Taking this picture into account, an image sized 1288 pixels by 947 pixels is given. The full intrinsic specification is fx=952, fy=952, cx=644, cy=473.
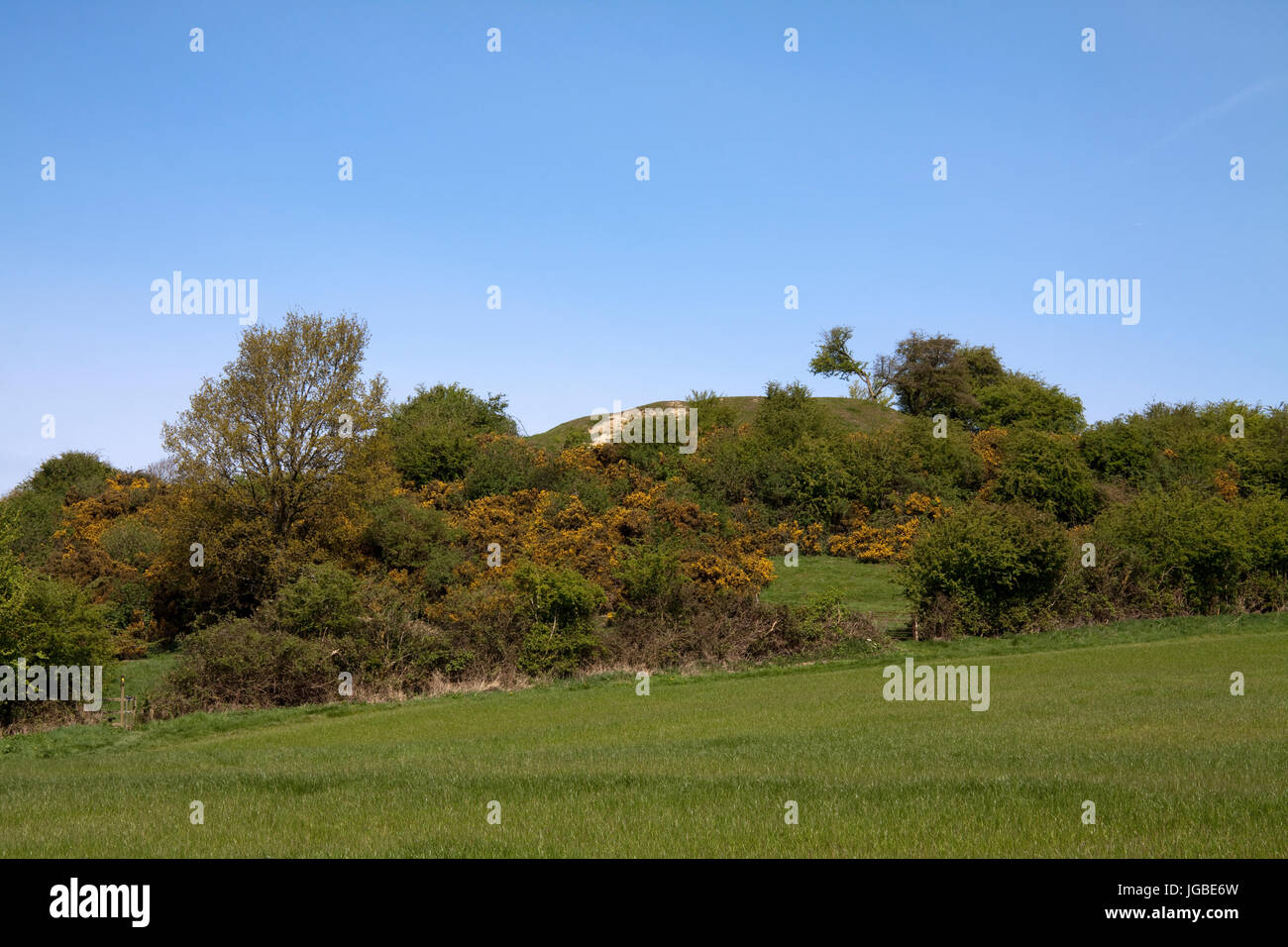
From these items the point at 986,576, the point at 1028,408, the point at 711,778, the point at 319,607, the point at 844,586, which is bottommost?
the point at 711,778

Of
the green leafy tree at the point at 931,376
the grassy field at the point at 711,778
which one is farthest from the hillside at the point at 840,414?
the grassy field at the point at 711,778

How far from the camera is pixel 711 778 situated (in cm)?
1338

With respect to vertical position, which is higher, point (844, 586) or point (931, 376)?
point (931, 376)

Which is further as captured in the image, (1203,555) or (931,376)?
(931,376)

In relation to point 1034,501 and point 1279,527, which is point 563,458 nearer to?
point 1034,501

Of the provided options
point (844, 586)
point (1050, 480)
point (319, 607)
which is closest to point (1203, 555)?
point (844, 586)

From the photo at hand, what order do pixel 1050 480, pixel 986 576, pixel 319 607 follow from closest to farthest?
pixel 319 607, pixel 986 576, pixel 1050 480

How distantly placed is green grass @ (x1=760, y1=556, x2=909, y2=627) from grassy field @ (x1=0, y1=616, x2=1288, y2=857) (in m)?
14.6

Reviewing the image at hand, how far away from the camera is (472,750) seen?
784 inches

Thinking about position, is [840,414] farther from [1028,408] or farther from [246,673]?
[246,673]

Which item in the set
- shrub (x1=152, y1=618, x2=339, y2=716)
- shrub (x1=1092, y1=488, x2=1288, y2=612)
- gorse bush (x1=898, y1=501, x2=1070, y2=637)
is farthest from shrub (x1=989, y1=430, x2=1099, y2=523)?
shrub (x1=152, y1=618, x2=339, y2=716)

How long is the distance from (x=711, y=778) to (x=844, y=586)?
39.3m
